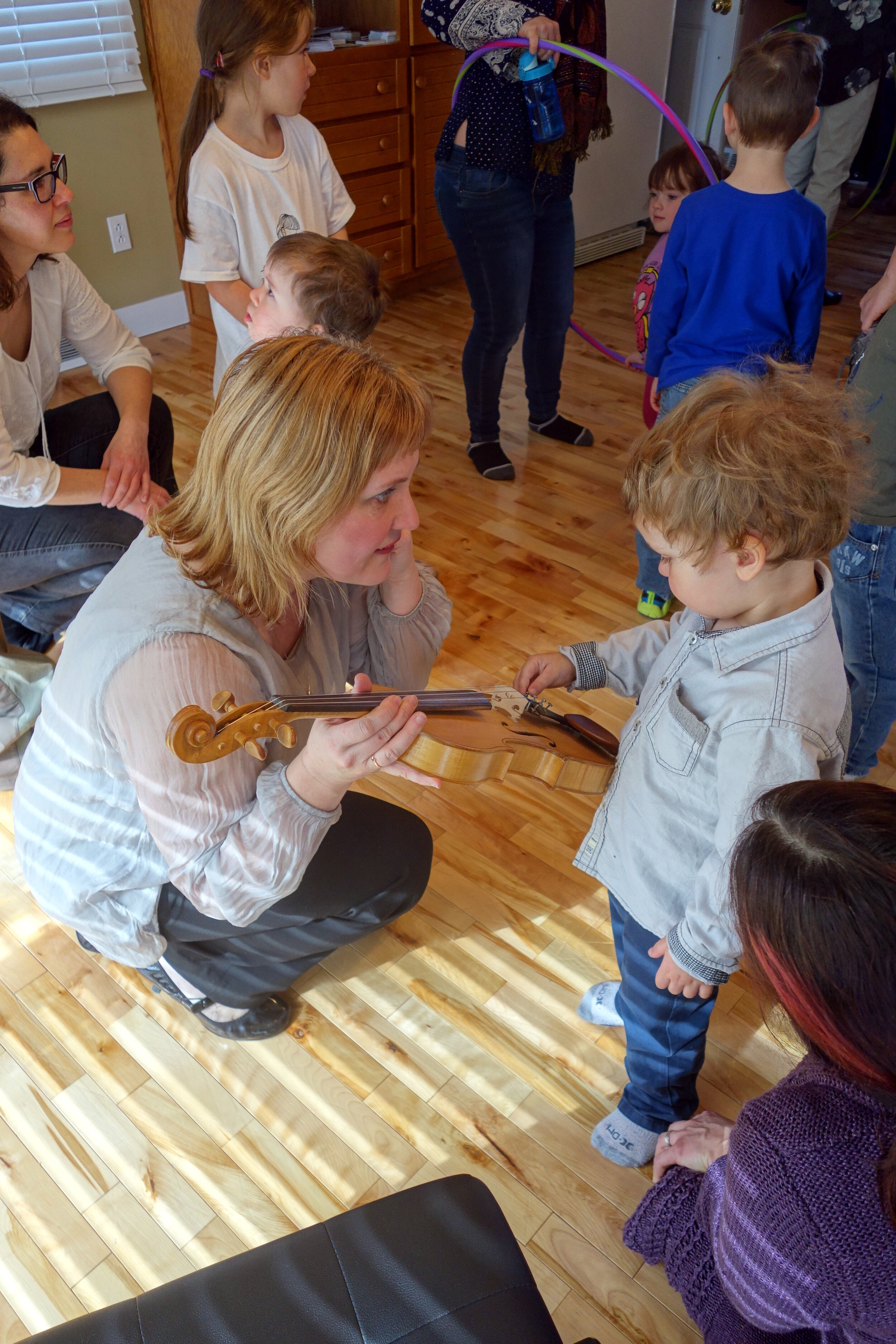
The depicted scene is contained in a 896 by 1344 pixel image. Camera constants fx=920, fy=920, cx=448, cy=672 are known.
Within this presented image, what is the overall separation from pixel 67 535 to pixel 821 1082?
166cm

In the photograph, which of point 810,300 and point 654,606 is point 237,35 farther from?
point 654,606

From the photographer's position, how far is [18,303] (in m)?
A: 1.84

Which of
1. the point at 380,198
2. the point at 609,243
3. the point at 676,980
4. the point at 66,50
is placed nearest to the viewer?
the point at 676,980

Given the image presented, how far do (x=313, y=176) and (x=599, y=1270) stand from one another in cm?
235

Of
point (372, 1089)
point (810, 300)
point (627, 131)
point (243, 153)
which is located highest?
point (243, 153)

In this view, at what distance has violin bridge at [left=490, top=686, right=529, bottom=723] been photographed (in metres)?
1.21

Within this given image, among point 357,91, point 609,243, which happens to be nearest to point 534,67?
point 357,91

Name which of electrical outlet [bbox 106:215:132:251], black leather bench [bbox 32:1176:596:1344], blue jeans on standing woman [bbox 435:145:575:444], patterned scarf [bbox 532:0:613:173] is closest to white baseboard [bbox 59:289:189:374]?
electrical outlet [bbox 106:215:132:251]

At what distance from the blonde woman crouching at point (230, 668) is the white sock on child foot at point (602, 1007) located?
525mm

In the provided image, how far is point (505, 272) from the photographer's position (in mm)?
Answer: 2611

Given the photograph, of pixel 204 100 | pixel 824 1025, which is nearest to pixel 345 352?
pixel 824 1025

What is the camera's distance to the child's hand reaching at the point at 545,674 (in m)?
1.31

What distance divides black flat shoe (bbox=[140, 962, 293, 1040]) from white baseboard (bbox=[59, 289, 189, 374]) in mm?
2973

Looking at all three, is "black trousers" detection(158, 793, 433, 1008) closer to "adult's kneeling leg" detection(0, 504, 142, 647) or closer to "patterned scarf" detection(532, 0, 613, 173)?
"adult's kneeling leg" detection(0, 504, 142, 647)
